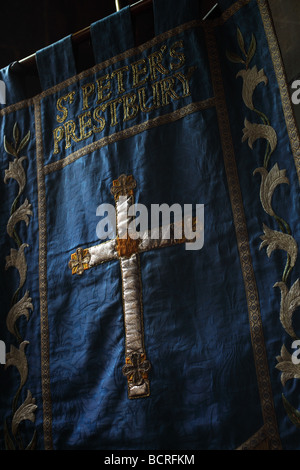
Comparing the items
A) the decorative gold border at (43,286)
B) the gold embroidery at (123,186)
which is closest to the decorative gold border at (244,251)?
the gold embroidery at (123,186)

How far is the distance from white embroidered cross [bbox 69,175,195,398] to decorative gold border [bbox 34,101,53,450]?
151mm

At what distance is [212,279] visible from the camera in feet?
5.43

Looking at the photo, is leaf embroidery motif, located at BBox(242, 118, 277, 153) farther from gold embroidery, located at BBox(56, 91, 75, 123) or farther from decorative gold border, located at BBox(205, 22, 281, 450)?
gold embroidery, located at BBox(56, 91, 75, 123)

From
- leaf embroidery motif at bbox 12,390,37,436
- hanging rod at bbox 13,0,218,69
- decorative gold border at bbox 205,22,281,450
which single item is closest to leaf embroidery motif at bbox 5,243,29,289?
leaf embroidery motif at bbox 12,390,37,436

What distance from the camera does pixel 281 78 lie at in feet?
5.42

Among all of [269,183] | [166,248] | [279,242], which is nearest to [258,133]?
[269,183]

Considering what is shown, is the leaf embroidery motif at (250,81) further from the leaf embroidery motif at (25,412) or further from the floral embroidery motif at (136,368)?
the leaf embroidery motif at (25,412)

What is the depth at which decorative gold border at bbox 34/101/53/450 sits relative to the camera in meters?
1.86

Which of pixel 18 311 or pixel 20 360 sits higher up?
pixel 18 311

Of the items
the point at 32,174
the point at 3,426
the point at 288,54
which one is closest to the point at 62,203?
the point at 32,174

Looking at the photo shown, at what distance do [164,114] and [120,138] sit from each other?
192mm

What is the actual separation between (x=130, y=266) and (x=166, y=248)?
0.48 feet

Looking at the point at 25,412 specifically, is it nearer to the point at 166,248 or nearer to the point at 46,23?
the point at 166,248
